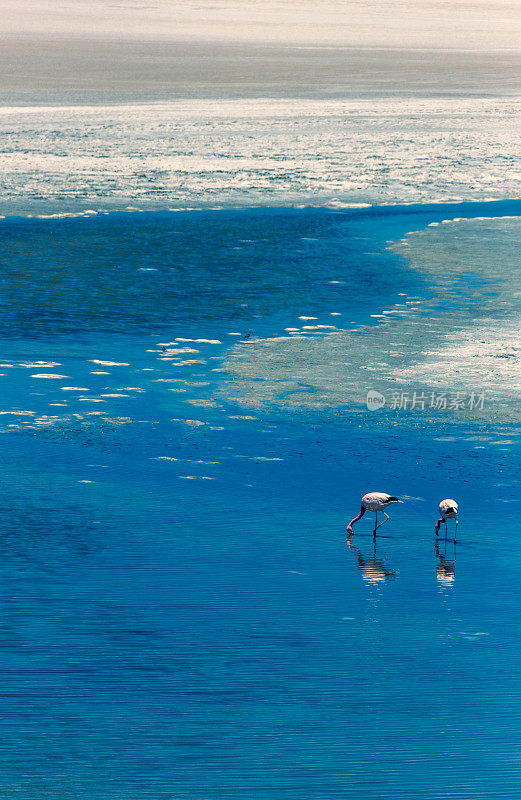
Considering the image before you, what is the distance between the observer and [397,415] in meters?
7.16

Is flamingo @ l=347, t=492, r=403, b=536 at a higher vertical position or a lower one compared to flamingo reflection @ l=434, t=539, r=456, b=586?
higher

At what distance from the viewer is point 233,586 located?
4992mm

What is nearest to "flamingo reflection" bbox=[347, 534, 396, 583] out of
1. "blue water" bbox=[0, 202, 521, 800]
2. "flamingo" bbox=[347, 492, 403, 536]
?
"blue water" bbox=[0, 202, 521, 800]

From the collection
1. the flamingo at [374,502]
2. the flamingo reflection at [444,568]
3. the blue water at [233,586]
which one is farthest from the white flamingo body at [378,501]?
the flamingo reflection at [444,568]

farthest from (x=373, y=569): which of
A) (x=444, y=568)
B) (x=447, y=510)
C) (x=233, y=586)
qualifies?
(x=233, y=586)

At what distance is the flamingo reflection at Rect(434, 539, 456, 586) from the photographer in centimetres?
507

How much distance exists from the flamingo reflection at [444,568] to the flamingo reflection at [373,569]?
0.20 metres

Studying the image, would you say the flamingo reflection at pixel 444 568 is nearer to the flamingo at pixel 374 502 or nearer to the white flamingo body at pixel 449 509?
the white flamingo body at pixel 449 509

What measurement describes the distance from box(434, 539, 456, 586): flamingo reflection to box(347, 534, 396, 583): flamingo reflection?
0.66 feet

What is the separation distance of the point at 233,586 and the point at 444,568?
940 millimetres

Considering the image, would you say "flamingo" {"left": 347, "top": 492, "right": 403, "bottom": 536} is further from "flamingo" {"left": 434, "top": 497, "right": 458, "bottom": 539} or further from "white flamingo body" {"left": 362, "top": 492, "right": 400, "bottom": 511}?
"flamingo" {"left": 434, "top": 497, "right": 458, "bottom": 539}

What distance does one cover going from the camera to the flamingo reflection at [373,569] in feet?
16.7

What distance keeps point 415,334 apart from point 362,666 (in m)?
4.82

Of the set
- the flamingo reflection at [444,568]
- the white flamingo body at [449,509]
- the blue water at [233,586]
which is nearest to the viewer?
the blue water at [233,586]
